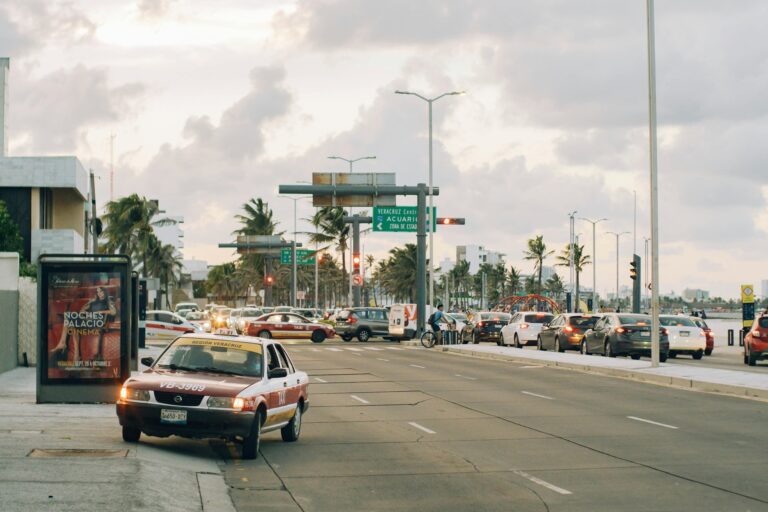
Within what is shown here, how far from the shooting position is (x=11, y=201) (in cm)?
5438

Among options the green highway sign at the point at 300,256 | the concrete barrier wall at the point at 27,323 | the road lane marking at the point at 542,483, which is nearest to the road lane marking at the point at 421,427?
the road lane marking at the point at 542,483

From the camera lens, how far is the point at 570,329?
143ft

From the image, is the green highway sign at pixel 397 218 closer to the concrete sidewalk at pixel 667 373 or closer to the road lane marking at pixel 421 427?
the concrete sidewalk at pixel 667 373

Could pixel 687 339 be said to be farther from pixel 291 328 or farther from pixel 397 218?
pixel 291 328

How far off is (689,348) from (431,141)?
22111 mm

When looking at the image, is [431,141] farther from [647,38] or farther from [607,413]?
[607,413]

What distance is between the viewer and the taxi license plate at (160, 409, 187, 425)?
1378 centimetres

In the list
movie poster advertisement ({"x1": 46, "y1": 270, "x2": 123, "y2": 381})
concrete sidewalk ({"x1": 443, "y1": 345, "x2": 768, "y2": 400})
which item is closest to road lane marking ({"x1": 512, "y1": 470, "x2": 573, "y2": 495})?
movie poster advertisement ({"x1": 46, "y1": 270, "x2": 123, "y2": 381})

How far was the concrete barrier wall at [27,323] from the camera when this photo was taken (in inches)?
1245

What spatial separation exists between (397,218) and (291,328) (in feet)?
25.0

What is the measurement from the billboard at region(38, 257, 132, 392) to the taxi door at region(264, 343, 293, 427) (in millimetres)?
4561

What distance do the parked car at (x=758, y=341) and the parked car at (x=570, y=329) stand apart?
25.9 feet

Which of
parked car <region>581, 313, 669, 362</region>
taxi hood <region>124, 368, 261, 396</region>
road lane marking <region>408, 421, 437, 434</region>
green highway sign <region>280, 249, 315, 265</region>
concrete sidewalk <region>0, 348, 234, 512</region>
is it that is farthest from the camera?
green highway sign <region>280, 249, 315, 265</region>

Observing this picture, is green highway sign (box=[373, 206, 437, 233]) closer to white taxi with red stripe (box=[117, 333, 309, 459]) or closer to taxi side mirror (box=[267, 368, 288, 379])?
white taxi with red stripe (box=[117, 333, 309, 459])
